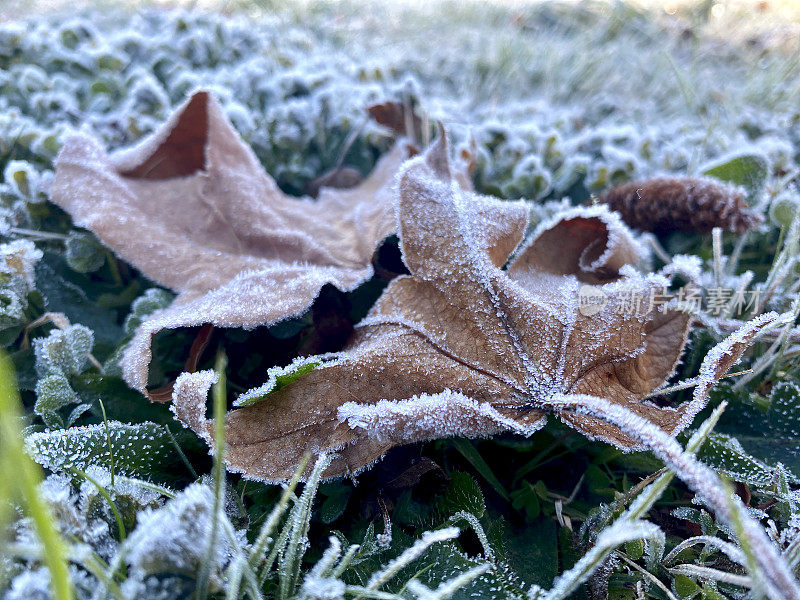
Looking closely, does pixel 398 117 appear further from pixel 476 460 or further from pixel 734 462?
pixel 734 462

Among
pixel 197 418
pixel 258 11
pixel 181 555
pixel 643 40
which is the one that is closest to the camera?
pixel 181 555

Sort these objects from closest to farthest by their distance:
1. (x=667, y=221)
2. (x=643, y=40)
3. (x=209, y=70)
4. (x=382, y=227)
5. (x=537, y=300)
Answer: (x=537, y=300), (x=382, y=227), (x=667, y=221), (x=209, y=70), (x=643, y=40)

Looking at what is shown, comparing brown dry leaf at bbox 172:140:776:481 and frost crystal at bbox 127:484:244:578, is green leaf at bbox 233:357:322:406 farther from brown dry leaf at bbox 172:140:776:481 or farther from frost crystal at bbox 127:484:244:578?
frost crystal at bbox 127:484:244:578

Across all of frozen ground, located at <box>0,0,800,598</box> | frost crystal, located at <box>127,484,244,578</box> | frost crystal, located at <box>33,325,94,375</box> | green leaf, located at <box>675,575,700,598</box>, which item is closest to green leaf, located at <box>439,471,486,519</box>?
frozen ground, located at <box>0,0,800,598</box>

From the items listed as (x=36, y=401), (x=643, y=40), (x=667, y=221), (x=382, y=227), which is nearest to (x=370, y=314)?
(x=382, y=227)

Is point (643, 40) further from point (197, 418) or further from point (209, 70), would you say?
point (197, 418)

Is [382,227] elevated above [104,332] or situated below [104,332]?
above

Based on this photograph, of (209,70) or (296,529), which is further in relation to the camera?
(209,70)

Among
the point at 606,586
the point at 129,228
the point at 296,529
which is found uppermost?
the point at 129,228
